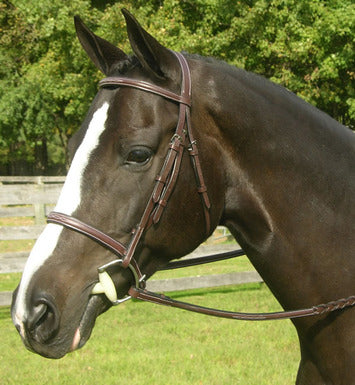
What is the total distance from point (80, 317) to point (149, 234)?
16.1 inches

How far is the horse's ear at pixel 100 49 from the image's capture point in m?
2.07

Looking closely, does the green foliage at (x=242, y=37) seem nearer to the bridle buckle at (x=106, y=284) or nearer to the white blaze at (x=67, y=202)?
the white blaze at (x=67, y=202)

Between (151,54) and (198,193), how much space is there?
0.59 metres

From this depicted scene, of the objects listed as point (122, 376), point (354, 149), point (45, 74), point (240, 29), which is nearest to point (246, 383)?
point (122, 376)

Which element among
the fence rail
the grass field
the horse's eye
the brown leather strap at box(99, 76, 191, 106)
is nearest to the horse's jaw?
the horse's eye

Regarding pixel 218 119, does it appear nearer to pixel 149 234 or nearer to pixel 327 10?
pixel 149 234

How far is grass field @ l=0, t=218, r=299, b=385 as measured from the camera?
463 cm

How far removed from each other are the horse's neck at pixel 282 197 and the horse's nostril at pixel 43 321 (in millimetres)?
833

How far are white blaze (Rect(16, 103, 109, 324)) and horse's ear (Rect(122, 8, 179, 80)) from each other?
0.83 ft

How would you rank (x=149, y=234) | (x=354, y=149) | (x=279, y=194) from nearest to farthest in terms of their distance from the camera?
(x=149, y=234) < (x=279, y=194) < (x=354, y=149)

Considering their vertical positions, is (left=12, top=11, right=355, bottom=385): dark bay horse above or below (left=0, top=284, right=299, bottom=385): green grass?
above

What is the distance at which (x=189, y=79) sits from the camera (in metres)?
1.94

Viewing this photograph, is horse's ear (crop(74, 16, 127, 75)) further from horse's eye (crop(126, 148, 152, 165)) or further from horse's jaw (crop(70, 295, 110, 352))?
horse's jaw (crop(70, 295, 110, 352))

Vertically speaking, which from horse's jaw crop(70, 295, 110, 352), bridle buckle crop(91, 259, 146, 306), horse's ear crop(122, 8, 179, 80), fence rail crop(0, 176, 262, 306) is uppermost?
horse's ear crop(122, 8, 179, 80)
